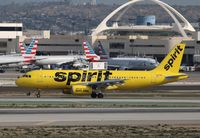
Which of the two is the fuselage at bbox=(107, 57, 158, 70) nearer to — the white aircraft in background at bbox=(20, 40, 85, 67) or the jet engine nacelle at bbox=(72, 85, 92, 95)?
the white aircraft in background at bbox=(20, 40, 85, 67)

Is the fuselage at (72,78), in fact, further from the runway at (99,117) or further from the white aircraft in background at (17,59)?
the white aircraft in background at (17,59)

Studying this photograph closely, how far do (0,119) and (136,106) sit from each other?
1685cm

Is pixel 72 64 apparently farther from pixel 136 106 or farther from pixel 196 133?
pixel 196 133

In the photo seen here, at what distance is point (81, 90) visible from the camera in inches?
3374

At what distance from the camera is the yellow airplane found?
86438mm

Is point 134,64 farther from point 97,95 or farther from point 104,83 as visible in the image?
point 97,95

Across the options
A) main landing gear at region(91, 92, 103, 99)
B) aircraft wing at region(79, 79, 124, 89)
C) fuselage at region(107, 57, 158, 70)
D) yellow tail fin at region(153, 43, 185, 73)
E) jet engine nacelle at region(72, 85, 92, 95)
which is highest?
yellow tail fin at region(153, 43, 185, 73)

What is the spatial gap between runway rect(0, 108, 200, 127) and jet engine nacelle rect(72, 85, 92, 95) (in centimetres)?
1943

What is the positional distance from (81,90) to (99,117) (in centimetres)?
2635

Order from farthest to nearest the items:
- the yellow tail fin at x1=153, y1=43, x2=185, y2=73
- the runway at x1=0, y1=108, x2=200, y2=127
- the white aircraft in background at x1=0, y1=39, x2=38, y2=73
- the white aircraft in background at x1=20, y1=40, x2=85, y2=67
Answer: the white aircraft in background at x1=20, y1=40, x2=85, y2=67 → the white aircraft in background at x1=0, y1=39, x2=38, y2=73 → the yellow tail fin at x1=153, y1=43, x2=185, y2=73 → the runway at x1=0, y1=108, x2=200, y2=127

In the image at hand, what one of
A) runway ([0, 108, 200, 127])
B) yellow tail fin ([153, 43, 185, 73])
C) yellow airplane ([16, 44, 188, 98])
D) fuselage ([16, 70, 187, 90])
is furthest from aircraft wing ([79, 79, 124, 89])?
runway ([0, 108, 200, 127])

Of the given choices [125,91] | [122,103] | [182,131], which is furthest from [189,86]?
[182,131]

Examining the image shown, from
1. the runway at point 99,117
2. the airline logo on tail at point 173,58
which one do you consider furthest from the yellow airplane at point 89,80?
the runway at point 99,117

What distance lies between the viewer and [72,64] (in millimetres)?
181125
